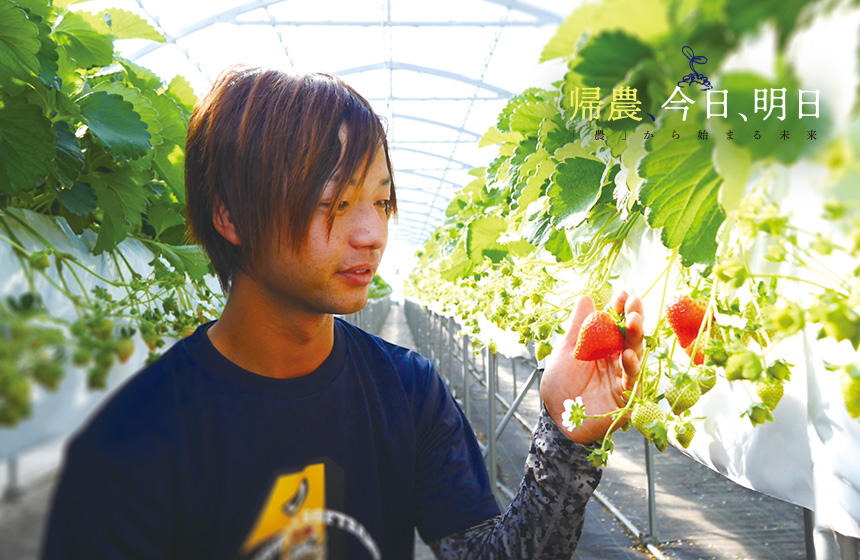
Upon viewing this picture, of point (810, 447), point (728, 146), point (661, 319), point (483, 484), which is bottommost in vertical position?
point (483, 484)

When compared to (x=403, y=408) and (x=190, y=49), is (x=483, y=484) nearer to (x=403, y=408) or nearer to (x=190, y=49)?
(x=403, y=408)

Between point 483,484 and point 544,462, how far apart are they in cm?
11

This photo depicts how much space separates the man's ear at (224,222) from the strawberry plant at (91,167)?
0.09m

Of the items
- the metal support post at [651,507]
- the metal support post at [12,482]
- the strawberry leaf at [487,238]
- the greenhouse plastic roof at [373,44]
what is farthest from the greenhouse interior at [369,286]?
the greenhouse plastic roof at [373,44]

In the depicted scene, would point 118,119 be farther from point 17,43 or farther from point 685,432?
point 685,432

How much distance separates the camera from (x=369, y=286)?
2.41ft

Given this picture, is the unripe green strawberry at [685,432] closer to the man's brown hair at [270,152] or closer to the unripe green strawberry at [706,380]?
the unripe green strawberry at [706,380]

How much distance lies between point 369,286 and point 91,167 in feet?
1.60

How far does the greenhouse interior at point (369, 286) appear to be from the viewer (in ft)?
0.60

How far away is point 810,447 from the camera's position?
0.59m

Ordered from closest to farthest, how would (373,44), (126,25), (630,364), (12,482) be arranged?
(12,482) → (630,364) → (126,25) → (373,44)

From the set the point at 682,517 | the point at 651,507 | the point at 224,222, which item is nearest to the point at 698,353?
the point at 224,222

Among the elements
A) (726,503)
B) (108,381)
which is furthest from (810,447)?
(726,503)

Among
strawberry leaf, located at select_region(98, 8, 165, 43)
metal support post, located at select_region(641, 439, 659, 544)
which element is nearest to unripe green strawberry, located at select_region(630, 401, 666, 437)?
strawberry leaf, located at select_region(98, 8, 165, 43)
